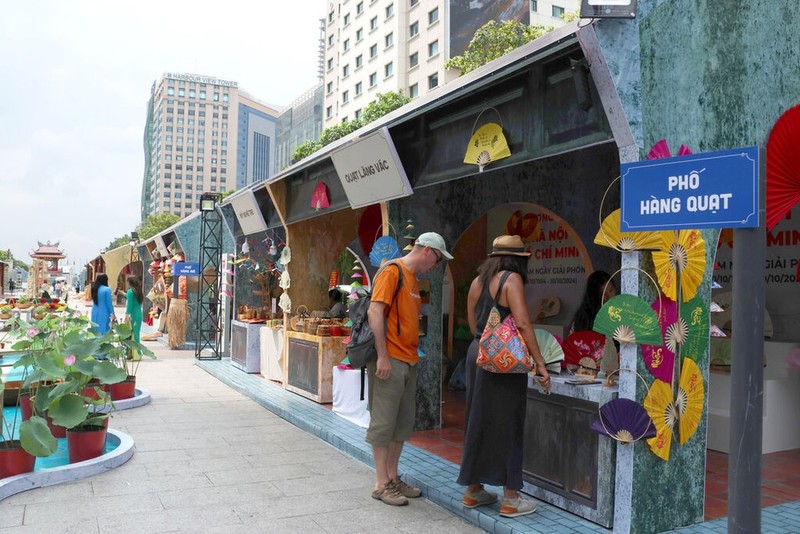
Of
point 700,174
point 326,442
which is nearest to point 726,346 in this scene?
point 326,442

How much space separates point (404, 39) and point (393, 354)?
41.1 metres

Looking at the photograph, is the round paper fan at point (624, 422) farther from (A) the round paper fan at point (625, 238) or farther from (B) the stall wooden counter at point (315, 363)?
(B) the stall wooden counter at point (315, 363)

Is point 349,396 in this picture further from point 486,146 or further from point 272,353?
point 486,146

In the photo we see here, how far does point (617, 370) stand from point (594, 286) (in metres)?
2.57

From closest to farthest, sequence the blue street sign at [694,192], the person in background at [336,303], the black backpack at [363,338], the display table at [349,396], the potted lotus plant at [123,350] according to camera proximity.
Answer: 1. the blue street sign at [694,192]
2. the black backpack at [363,338]
3. the potted lotus plant at [123,350]
4. the display table at [349,396]
5. the person in background at [336,303]

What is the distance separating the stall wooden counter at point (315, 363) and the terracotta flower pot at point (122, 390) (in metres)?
1.97

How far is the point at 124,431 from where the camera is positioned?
6230 millimetres

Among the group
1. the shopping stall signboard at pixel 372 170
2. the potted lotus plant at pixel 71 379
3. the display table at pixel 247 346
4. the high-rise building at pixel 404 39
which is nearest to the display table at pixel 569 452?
the shopping stall signboard at pixel 372 170

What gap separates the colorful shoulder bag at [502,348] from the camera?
11.8 feet

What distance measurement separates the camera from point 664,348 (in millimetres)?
3512

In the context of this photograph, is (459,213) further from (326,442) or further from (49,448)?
(49,448)

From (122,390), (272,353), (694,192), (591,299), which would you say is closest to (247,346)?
(272,353)

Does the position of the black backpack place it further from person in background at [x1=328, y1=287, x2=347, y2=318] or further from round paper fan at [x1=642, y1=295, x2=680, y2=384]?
person in background at [x1=328, y1=287, x2=347, y2=318]

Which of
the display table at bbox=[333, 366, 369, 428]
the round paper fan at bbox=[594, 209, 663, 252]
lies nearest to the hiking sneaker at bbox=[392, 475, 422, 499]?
the display table at bbox=[333, 366, 369, 428]
